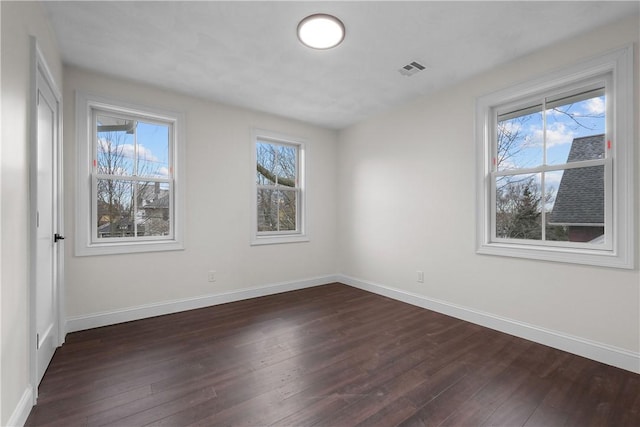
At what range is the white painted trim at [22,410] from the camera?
4.72ft

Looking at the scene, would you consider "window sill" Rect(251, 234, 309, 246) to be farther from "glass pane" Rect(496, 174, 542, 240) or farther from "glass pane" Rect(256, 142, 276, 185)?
"glass pane" Rect(496, 174, 542, 240)

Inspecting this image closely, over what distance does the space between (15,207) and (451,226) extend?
12.0 feet

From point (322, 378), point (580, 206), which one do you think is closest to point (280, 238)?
point (322, 378)

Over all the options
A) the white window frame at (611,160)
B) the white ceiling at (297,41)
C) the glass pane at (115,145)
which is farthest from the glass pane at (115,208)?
the white window frame at (611,160)

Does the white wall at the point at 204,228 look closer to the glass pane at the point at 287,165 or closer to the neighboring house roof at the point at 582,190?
the glass pane at the point at 287,165

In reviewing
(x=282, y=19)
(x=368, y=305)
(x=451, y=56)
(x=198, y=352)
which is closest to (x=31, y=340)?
(x=198, y=352)

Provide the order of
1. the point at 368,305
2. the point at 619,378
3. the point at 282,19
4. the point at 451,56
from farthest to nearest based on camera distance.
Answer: the point at 368,305 < the point at 451,56 < the point at 282,19 < the point at 619,378

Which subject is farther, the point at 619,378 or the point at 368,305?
the point at 368,305

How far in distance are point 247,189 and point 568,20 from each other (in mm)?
3646

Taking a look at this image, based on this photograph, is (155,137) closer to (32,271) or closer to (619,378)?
(32,271)

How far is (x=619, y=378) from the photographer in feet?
6.65

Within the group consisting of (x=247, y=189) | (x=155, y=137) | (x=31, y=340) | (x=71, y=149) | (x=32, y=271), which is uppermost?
(x=155, y=137)

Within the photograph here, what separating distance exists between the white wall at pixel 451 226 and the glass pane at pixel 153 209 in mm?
2686

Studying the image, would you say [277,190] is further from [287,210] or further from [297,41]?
[297,41]
